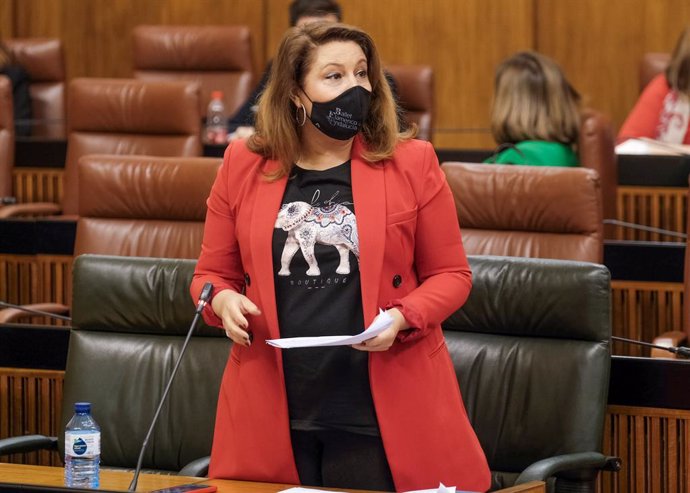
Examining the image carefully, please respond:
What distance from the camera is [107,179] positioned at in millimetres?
3002

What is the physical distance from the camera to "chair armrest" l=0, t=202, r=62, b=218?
3.94 m

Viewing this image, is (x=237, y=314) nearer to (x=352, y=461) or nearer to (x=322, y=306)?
(x=322, y=306)

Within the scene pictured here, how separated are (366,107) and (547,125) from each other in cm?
188

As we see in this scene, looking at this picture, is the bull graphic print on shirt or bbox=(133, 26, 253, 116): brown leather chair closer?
the bull graphic print on shirt

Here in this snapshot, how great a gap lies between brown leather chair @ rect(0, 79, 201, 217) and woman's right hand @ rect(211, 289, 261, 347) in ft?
8.27

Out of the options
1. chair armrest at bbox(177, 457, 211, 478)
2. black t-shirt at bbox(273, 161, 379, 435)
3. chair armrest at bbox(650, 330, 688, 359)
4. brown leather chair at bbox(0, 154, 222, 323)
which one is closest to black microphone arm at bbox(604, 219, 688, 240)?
chair armrest at bbox(650, 330, 688, 359)

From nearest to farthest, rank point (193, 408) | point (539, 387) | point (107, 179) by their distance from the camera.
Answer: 1. point (539, 387)
2. point (193, 408)
3. point (107, 179)

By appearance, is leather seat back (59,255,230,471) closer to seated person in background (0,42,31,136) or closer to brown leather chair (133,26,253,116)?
brown leather chair (133,26,253,116)

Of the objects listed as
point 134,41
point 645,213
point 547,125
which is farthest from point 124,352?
point 134,41

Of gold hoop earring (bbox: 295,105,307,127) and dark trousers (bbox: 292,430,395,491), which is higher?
gold hoop earring (bbox: 295,105,307,127)

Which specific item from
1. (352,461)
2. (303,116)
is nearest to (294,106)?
(303,116)

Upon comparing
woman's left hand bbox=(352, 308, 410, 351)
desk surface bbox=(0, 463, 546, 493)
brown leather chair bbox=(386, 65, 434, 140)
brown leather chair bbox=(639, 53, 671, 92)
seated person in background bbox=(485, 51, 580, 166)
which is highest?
brown leather chair bbox=(639, 53, 671, 92)

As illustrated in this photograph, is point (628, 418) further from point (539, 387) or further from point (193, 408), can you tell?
point (193, 408)

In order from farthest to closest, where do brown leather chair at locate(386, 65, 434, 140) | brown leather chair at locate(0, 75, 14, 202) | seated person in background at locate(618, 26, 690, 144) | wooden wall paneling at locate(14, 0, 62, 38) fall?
wooden wall paneling at locate(14, 0, 62, 38) → brown leather chair at locate(386, 65, 434, 140) → brown leather chair at locate(0, 75, 14, 202) → seated person in background at locate(618, 26, 690, 144)
